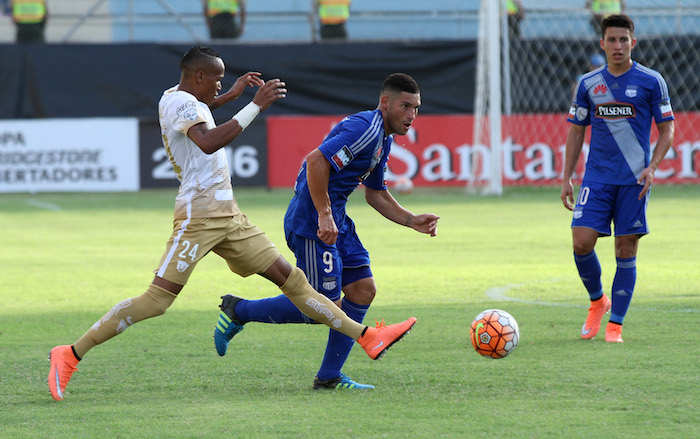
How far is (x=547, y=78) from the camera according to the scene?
20.9m

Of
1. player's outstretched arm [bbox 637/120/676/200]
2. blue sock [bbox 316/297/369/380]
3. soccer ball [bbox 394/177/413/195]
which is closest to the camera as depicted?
blue sock [bbox 316/297/369/380]

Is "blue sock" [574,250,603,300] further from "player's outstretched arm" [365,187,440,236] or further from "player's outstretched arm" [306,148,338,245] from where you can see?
"player's outstretched arm" [306,148,338,245]

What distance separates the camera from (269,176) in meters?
20.3

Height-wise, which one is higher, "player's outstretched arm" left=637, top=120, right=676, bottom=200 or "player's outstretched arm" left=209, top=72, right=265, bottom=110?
"player's outstretched arm" left=209, top=72, right=265, bottom=110

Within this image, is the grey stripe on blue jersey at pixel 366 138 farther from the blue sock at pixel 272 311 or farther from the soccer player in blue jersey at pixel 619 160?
the soccer player in blue jersey at pixel 619 160

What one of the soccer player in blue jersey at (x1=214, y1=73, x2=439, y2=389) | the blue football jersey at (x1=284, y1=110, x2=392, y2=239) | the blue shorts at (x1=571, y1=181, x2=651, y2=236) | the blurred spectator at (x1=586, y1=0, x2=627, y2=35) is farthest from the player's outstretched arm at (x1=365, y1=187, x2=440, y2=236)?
the blurred spectator at (x1=586, y1=0, x2=627, y2=35)

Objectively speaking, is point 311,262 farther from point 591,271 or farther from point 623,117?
point 623,117

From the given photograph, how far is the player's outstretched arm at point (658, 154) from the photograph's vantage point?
6.50 metres

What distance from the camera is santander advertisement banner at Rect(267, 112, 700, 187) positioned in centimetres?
1983

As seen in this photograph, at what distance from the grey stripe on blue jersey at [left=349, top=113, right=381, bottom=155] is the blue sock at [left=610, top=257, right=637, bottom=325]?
7.59ft

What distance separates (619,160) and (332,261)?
7.77ft

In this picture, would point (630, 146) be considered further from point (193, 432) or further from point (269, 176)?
point (269, 176)

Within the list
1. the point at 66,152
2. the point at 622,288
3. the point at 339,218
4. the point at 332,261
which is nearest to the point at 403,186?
the point at 66,152

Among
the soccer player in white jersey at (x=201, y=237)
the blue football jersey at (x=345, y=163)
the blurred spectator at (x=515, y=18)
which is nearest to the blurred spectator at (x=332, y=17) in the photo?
the blurred spectator at (x=515, y=18)
